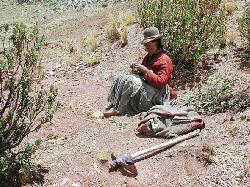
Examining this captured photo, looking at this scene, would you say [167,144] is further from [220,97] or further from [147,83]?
[220,97]

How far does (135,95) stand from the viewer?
6.43 metres

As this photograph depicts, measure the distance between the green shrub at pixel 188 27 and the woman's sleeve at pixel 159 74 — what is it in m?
1.37

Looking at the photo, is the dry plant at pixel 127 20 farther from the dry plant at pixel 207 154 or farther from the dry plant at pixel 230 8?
the dry plant at pixel 207 154

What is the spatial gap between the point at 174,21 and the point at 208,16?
0.61 metres

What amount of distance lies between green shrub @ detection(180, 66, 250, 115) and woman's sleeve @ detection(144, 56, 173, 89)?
58 centimetres

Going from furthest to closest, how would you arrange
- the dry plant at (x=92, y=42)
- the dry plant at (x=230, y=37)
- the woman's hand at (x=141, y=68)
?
the dry plant at (x=92, y=42)
the dry plant at (x=230, y=37)
the woman's hand at (x=141, y=68)

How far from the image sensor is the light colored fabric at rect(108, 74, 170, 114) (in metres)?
6.39

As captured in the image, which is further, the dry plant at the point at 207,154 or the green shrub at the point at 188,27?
the green shrub at the point at 188,27

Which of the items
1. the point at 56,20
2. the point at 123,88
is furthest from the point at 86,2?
the point at 123,88

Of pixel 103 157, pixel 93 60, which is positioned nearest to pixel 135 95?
pixel 103 157

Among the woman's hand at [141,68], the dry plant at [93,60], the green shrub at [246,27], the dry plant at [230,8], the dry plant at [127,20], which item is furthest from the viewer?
the dry plant at [127,20]

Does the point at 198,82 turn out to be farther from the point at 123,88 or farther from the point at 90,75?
the point at 90,75

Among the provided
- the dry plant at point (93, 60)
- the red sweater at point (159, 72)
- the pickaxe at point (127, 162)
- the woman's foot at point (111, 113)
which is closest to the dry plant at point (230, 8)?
the dry plant at point (93, 60)

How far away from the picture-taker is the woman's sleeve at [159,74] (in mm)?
6258
